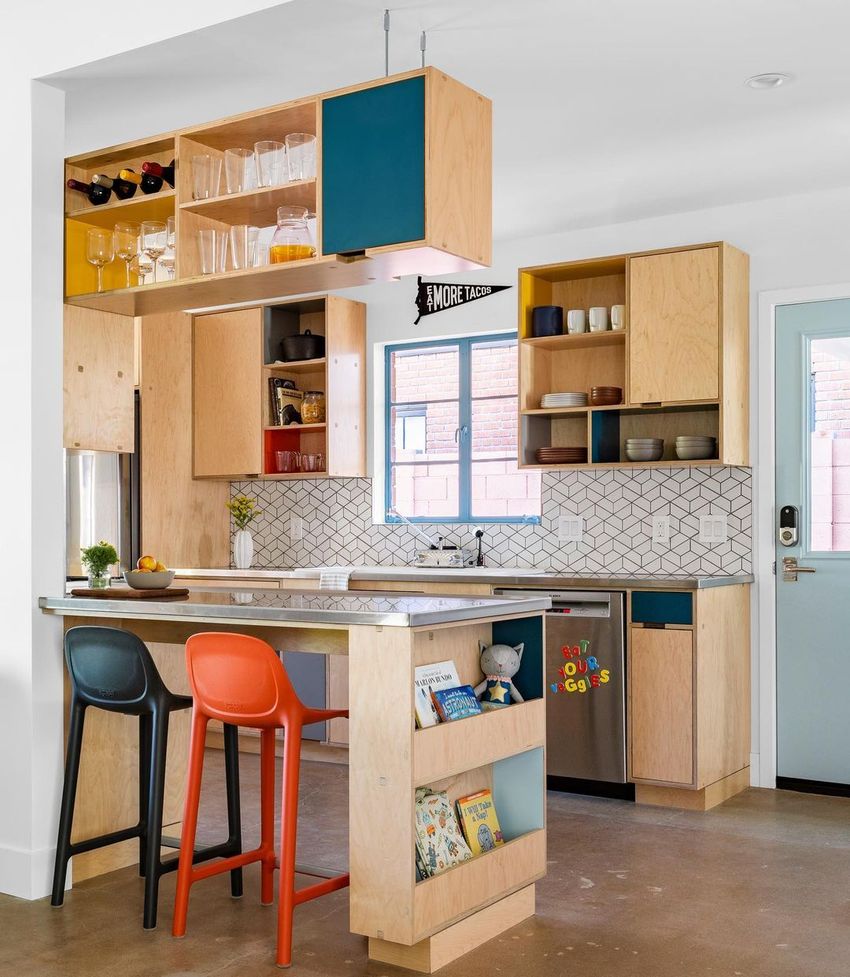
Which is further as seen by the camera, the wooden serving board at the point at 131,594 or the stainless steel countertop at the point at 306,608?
the wooden serving board at the point at 131,594

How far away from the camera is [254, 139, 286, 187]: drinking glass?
360 cm

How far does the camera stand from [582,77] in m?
3.95

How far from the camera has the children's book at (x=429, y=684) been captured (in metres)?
2.98

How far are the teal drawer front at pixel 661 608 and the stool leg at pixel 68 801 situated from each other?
2.43m

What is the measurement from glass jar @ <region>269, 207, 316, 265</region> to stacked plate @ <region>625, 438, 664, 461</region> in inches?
89.2

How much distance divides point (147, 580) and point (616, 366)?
2.76 metres

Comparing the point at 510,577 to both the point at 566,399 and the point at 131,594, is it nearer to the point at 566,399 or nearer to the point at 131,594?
the point at 566,399

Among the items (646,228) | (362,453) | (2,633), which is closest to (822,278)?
(646,228)

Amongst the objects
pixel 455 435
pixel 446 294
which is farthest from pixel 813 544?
pixel 446 294

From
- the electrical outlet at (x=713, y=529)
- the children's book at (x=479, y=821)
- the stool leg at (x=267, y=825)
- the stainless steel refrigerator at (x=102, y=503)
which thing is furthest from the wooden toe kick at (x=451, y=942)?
the stainless steel refrigerator at (x=102, y=503)

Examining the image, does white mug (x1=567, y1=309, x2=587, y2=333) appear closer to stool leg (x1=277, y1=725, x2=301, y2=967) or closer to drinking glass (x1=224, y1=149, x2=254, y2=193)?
drinking glass (x1=224, y1=149, x2=254, y2=193)

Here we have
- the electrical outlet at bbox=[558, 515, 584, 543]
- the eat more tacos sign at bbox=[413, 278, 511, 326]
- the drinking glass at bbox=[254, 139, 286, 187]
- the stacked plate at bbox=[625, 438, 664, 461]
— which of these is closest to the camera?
the drinking glass at bbox=[254, 139, 286, 187]

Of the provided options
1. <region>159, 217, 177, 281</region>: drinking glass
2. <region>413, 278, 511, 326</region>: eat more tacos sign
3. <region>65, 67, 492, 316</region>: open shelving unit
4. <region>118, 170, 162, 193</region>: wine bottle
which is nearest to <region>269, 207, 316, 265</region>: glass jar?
<region>65, 67, 492, 316</region>: open shelving unit

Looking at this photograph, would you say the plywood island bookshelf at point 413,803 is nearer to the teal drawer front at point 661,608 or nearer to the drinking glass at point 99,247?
the teal drawer front at point 661,608
